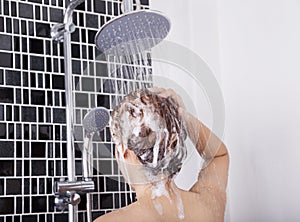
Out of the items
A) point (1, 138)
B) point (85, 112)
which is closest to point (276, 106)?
point (85, 112)

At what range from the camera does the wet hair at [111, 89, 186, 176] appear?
4.40 ft

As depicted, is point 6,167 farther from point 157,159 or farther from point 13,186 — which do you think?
point 157,159

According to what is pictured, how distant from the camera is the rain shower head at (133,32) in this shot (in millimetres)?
1345

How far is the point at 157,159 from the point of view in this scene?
1.35 m

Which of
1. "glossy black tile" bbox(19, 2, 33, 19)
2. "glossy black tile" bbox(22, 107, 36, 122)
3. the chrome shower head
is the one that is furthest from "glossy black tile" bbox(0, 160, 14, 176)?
"glossy black tile" bbox(19, 2, 33, 19)

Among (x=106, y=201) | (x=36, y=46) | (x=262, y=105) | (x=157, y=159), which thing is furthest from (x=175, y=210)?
(x=36, y=46)

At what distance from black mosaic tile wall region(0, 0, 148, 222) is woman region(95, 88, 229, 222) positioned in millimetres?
421

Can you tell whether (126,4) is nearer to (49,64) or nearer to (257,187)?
(49,64)

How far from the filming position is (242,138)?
1933 mm

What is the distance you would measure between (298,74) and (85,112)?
67 centimetres

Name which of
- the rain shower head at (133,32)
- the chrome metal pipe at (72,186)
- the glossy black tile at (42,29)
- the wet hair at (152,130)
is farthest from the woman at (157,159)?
the glossy black tile at (42,29)

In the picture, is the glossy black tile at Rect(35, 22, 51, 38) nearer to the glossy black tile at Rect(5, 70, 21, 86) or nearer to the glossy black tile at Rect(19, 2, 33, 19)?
the glossy black tile at Rect(19, 2, 33, 19)

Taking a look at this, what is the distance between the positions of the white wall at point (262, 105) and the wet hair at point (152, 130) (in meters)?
0.50

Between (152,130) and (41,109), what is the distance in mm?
549
